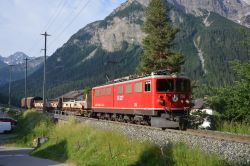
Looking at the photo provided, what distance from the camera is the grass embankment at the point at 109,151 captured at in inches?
566

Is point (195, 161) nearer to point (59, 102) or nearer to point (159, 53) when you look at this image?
point (159, 53)

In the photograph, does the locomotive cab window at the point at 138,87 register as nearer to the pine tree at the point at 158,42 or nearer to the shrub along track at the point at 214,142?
the shrub along track at the point at 214,142

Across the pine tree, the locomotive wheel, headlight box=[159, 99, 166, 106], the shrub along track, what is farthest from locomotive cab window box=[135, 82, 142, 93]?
the pine tree

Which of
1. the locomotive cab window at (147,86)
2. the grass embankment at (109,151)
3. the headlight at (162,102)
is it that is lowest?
the grass embankment at (109,151)

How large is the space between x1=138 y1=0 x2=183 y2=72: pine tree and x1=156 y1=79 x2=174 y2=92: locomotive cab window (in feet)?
56.1

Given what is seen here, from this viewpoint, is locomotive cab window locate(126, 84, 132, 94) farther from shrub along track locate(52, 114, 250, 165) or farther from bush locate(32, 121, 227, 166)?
shrub along track locate(52, 114, 250, 165)

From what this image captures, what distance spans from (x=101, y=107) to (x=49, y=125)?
842 centimetres

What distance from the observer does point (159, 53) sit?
4488 centimetres

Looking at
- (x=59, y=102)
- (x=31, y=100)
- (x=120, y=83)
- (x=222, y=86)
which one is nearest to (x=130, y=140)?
(x=222, y=86)

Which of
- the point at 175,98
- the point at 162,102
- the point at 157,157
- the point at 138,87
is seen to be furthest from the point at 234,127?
the point at 138,87

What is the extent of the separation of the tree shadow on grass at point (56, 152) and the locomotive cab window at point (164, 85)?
6832 mm

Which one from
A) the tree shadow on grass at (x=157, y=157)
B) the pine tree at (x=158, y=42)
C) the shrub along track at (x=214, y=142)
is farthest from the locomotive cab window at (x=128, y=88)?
the pine tree at (x=158, y=42)

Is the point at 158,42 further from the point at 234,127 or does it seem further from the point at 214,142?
the point at 214,142

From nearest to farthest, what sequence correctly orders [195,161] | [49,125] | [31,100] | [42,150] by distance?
[195,161], [42,150], [49,125], [31,100]
